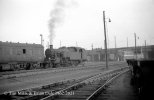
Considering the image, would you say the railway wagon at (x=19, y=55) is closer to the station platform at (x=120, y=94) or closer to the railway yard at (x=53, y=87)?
the railway yard at (x=53, y=87)

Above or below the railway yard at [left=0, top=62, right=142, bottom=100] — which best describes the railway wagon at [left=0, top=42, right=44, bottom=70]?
above

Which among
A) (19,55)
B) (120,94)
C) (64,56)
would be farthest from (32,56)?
(120,94)

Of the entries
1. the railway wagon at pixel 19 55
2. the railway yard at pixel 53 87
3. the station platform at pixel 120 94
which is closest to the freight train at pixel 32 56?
the railway wagon at pixel 19 55

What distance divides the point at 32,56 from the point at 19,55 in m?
2.33

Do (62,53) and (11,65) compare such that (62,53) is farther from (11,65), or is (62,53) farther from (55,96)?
(55,96)

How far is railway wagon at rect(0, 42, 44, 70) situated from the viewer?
22566mm

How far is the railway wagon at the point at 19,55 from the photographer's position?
22.6 metres

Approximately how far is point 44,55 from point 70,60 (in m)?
5.38

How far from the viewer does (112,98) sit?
885 centimetres

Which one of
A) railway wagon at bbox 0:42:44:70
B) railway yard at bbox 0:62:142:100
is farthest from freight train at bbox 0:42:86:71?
railway yard at bbox 0:62:142:100

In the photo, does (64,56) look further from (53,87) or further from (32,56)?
(53,87)

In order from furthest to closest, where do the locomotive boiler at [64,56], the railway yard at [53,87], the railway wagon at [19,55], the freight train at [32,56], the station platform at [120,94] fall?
the locomotive boiler at [64,56] < the freight train at [32,56] < the railway wagon at [19,55] < the railway yard at [53,87] < the station platform at [120,94]

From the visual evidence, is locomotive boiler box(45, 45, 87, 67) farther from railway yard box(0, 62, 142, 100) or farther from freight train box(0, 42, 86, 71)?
railway yard box(0, 62, 142, 100)

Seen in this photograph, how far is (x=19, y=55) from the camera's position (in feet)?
79.9
